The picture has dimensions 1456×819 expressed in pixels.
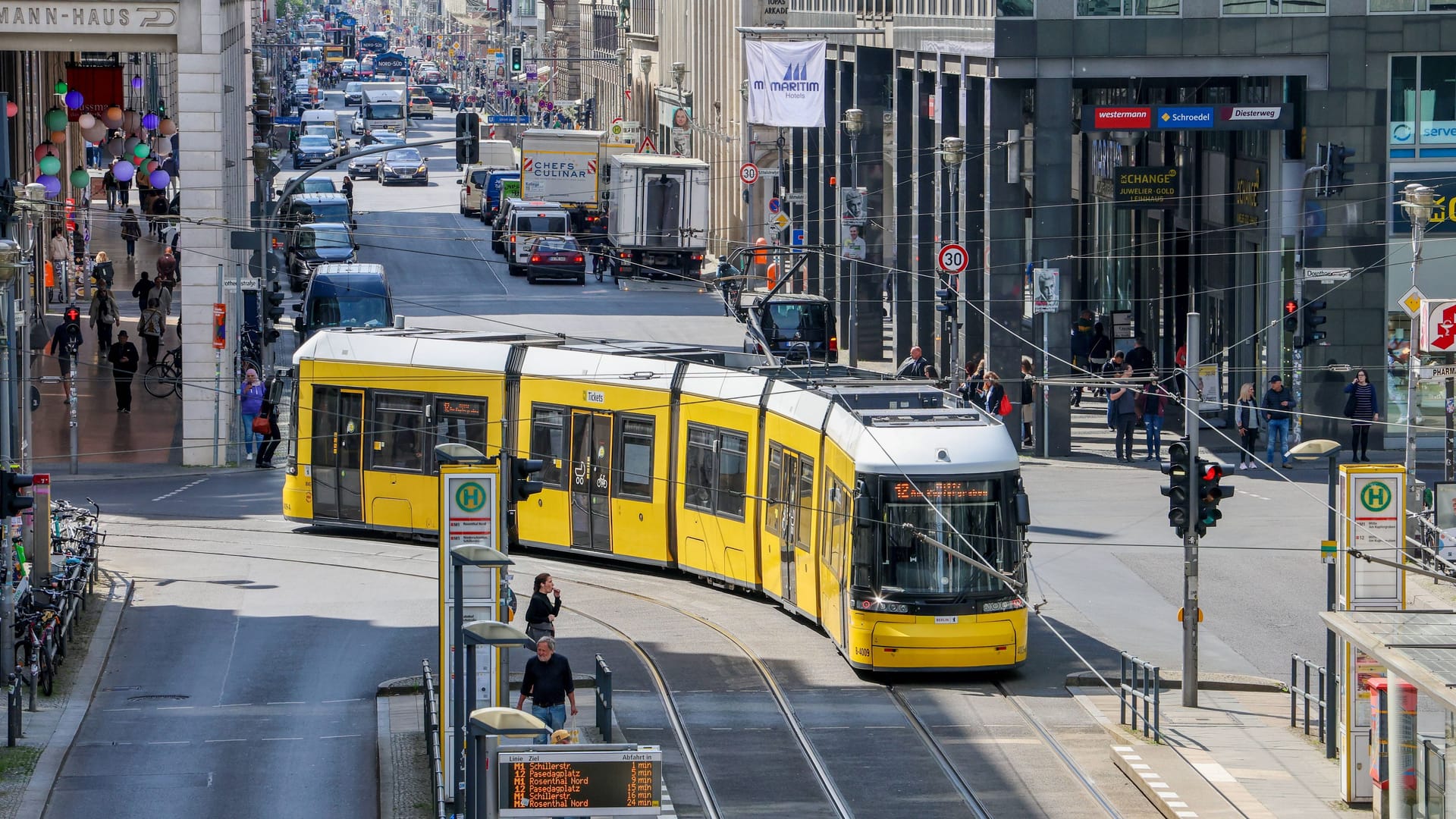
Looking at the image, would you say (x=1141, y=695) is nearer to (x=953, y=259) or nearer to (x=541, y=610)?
(x=541, y=610)

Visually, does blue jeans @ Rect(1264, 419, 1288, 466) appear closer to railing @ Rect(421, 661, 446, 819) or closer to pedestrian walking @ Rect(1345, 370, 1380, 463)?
pedestrian walking @ Rect(1345, 370, 1380, 463)

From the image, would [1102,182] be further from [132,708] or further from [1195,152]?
Result: [132,708]

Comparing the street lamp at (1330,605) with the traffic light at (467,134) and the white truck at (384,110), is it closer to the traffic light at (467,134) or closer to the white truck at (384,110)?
the traffic light at (467,134)

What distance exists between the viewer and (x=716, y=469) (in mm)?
26938

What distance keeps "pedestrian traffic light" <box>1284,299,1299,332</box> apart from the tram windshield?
693 inches

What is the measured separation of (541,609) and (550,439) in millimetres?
7083

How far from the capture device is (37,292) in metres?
50.3

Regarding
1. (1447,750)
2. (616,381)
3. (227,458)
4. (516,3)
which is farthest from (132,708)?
(516,3)

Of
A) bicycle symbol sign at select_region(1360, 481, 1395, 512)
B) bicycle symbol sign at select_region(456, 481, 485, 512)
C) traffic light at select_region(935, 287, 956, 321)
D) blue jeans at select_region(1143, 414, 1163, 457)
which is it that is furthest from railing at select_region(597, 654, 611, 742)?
traffic light at select_region(935, 287, 956, 321)

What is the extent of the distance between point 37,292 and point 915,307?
799 inches

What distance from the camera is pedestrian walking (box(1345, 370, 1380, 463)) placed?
1444 inches

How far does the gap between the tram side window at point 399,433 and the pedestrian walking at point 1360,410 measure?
16165mm

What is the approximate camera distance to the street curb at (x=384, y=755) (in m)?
18.5

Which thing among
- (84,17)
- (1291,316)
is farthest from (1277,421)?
(84,17)
